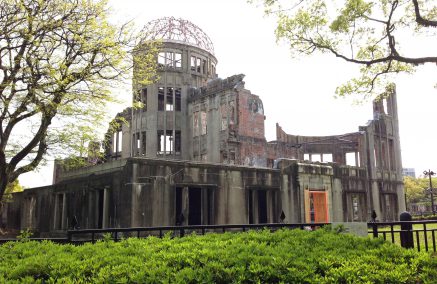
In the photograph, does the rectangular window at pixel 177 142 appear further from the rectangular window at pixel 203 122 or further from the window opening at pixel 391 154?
the window opening at pixel 391 154

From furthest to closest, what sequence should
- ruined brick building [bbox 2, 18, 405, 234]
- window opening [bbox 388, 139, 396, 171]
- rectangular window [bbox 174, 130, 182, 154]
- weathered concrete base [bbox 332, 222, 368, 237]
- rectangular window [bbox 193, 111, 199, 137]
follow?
1. window opening [bbox 388, 139, 396, 171]
2. rectangular window [bbox 174, 130, 182, 154]
3. rectangular window [bbox 193, 111, 199, 137]
4. ruined brick building [bbox 2, 18, 405, 234]
5. weathered concrete base [bbox 332, 222, 368, 237]

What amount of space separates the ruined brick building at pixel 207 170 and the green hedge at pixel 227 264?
8.65 m

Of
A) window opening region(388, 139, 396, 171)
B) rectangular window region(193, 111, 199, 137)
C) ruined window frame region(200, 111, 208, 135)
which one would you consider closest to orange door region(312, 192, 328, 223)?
ruined window frame region(200, 111, 208, 135)

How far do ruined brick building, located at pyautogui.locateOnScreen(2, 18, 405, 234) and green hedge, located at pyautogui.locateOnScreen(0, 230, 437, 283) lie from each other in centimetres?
865

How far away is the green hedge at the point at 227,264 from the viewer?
14.0 feet

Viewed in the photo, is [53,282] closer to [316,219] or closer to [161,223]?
[161,223]

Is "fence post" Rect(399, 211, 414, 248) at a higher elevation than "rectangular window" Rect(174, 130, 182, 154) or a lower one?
lower

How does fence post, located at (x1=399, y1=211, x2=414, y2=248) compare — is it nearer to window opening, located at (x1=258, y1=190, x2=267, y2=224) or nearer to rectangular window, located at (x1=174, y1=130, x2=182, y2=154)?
window opening, located at (x1=258, y1=190, x2=267, y2=224)

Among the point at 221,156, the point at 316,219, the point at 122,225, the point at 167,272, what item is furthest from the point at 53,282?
the point at 221,156

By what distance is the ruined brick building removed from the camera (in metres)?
17.0

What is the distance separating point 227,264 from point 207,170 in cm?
1396

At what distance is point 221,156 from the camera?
32562 millimetres

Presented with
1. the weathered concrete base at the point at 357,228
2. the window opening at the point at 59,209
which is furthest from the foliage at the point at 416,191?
the weathered concrete base at the point at 357,228

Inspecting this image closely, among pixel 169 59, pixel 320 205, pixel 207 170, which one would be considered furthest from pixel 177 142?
pixel 207 170
